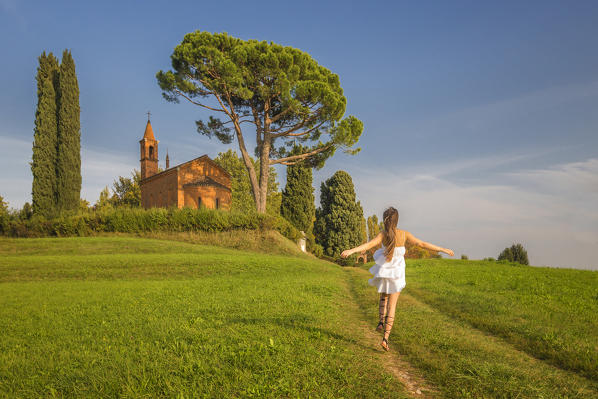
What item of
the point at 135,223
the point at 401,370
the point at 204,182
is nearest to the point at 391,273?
the point at 401,370

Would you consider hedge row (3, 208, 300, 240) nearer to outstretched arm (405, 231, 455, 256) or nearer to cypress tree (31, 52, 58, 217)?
cypress tree (31, 52, 58, 217)

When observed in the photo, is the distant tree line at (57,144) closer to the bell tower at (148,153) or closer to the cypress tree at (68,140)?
the cypress tree at (68,140)

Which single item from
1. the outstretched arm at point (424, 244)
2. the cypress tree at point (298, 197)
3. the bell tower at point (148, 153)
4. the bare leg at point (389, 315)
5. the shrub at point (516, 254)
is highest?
the bell tower at point (148, 153)

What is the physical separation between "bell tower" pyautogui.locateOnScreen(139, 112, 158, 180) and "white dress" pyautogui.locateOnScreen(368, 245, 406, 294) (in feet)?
151

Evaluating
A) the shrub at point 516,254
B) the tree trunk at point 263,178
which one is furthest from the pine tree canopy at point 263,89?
the shrub at point 516,254

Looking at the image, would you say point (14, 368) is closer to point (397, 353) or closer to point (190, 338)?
point (190, 338)

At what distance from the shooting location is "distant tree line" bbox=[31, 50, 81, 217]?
28672 millimetres

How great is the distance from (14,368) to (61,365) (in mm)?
716

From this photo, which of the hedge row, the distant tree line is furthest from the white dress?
the distant tree line

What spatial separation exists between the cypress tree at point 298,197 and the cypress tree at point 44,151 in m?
21.8

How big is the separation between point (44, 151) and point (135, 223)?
39.7 ft

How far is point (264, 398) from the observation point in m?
3.65

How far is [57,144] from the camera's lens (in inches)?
1174

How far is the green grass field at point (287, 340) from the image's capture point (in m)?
4.08
